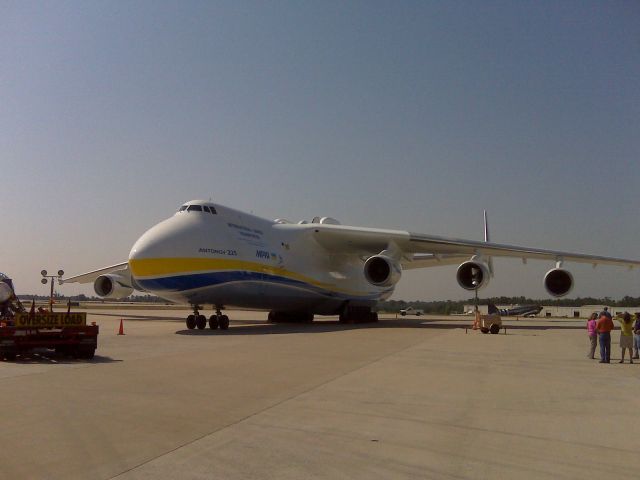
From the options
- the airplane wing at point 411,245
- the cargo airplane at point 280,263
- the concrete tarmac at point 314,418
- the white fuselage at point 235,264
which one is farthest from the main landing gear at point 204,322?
the concrete tarmac at point 314,418

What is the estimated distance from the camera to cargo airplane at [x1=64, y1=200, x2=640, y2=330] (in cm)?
1897

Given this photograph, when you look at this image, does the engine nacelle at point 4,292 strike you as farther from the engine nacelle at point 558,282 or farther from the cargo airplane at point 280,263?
the engine nacelle at point 558,282

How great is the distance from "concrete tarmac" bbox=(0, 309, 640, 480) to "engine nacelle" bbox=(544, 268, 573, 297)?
42.8 feet

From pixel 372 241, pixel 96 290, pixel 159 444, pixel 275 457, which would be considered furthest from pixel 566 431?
pixel 96 290

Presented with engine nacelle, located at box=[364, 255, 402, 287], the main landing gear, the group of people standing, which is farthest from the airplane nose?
the group of people standing

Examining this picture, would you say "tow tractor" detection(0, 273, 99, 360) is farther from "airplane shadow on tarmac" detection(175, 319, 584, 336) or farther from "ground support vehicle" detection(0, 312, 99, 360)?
"airplane shadow on tarmac" detection(175, 319, 584, 336)

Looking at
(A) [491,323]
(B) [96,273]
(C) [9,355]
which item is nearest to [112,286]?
(B) [96,273]

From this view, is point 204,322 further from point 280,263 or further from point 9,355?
point 9,355

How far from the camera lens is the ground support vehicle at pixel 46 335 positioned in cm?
1063

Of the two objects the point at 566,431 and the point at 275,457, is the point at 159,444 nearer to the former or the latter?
the point at 275,457

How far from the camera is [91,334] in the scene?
36.7 feet

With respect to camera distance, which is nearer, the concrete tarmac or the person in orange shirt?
the concrete tarmac

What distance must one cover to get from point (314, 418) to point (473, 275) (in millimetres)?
18391

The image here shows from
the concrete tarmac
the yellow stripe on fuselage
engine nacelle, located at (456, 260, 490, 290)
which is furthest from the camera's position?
engine nacelle, located at (456, 260, 490, 290)
